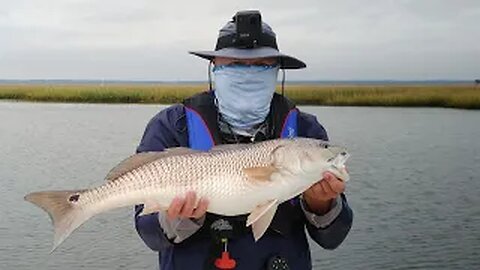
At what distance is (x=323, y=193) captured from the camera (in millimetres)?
3299

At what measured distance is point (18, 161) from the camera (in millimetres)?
21391

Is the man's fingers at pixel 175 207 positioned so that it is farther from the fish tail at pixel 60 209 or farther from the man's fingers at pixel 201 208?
the fish tail at pixel 60 209

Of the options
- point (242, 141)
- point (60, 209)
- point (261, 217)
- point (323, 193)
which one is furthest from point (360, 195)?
point (60, 209)

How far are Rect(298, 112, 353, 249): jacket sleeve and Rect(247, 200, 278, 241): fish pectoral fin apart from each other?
0.33 metres

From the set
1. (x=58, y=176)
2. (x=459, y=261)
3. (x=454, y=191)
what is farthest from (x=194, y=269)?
(x=58, y=176)

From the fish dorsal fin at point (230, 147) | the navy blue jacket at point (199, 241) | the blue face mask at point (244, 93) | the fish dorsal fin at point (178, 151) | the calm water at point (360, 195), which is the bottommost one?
the calm water at point (360, 195)

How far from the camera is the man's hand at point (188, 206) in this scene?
3.19 m

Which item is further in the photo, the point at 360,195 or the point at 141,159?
the point at 360,195

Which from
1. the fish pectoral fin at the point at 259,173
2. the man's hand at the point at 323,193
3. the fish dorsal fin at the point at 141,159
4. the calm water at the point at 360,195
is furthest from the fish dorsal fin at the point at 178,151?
the calm water at the point at 360,195

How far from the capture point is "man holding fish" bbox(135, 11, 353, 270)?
3387 mm

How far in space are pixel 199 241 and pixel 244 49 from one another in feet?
3.36

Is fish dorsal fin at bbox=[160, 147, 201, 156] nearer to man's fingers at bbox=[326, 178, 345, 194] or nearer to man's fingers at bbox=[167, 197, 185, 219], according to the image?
man's fingers at bbox=[167, 197, 185, 219]

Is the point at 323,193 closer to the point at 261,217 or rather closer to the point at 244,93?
the point at 261,217

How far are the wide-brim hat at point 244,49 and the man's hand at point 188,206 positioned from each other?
777mm
